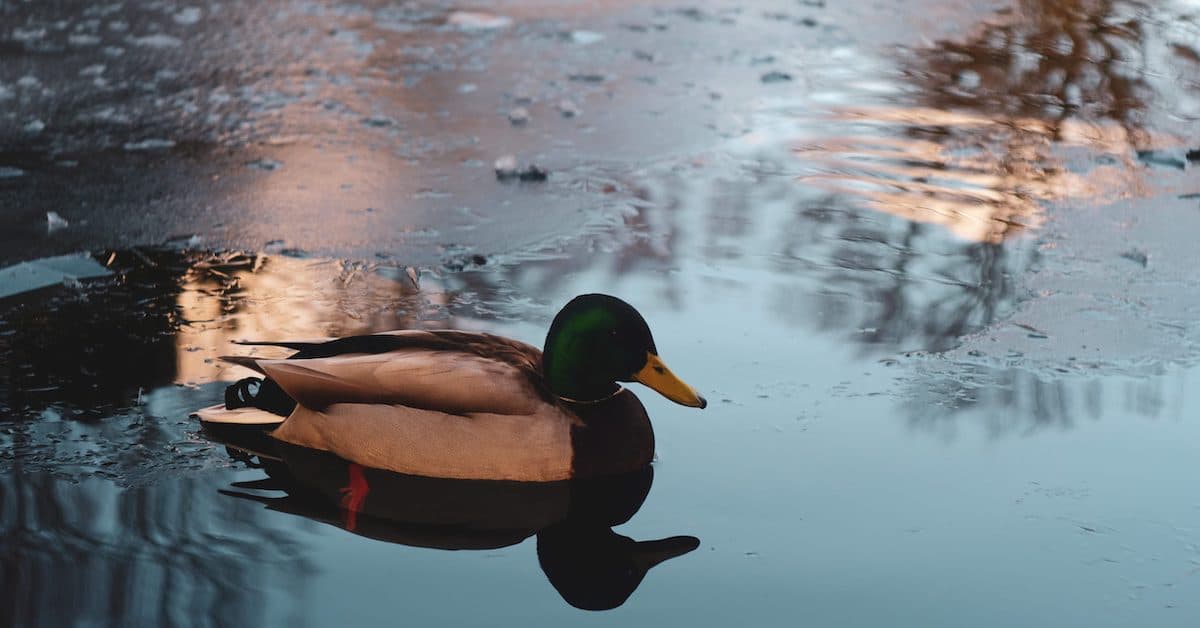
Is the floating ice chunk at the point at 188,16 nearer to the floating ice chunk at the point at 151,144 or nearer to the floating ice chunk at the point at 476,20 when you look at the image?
the floating ice chunk at the point at 476,20

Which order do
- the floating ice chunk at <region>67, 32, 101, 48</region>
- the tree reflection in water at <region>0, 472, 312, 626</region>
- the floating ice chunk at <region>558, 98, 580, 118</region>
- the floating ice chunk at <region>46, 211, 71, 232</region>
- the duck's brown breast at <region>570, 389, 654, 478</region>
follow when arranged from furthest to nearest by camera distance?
the floating ice chunk at <region>67, 32, 101, 48</region> < the floating ice chunk at <region>558, 98, 580, 118</region> < the floating ice chunk at <region>46, 211, 71, 232</region> < the duck's brown breast at <region>570, 389, 654, 478</region> < the tree reflection in water at <region>0, 472, 312, 626</region>

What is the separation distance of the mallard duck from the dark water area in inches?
3.8

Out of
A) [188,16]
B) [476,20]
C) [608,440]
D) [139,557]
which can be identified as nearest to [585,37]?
[476,20]

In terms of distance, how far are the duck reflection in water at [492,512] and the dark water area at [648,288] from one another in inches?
0.6

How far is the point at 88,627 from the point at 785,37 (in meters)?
7.09

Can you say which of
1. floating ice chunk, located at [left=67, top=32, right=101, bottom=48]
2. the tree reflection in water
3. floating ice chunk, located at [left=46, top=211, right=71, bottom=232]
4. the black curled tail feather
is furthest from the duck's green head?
floating ice chunk, located at [left=67, top=32, right=101, bottom=48]

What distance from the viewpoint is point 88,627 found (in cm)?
301

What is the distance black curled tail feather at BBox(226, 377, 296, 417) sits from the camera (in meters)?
3.91

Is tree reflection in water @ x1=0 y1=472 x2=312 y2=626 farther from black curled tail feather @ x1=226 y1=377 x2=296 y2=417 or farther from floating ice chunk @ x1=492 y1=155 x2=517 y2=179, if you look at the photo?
floating ice chunk @ x1=492 y1=155 x2=517 y2=179

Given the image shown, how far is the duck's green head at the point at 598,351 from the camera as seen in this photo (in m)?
3.78

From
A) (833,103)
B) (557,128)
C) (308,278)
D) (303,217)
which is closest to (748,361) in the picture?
(308,278)

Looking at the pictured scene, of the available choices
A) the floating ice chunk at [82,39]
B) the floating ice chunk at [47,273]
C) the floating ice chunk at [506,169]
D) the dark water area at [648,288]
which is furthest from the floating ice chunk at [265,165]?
the floating ice chunk at [82,39]

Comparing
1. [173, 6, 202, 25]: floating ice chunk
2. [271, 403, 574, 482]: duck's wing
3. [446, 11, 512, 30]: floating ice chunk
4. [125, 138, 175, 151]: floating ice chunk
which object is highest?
[446, 11, 512, 30]: floating ice chunk

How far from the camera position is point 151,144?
6.80m
